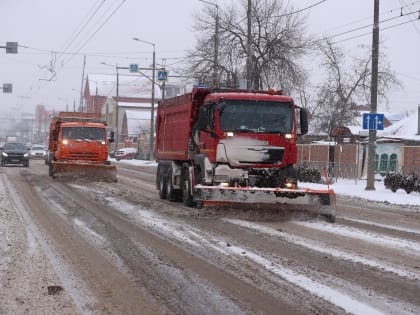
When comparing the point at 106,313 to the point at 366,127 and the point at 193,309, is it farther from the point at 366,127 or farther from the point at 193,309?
the point at 366,127

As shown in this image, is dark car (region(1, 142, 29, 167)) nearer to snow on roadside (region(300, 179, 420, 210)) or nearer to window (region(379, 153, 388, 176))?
snow on roadside (region(300, 179, 420, 210))

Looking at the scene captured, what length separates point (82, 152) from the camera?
2698 centimetres

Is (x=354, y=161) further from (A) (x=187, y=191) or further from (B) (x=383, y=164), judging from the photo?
(A) (x=187, y=191)

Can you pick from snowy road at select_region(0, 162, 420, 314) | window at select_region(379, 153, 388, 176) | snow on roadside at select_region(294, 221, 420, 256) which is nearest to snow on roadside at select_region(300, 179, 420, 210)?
window at select_region(379, 153, 388, 176)

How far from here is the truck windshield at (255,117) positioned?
47.3 feet

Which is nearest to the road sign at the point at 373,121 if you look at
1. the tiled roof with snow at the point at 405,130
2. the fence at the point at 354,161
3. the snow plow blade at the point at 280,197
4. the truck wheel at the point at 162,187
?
the fence at the point at 354,161

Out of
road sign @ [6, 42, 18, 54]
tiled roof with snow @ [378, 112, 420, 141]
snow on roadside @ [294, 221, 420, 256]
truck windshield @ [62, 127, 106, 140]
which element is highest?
road sign @ [6, 42, 18, 54]

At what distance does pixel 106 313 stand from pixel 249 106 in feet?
30.2

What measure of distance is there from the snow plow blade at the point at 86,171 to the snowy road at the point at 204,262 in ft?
37.6

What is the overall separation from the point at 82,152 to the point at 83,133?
2.83ft

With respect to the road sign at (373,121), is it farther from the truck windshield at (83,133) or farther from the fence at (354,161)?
the truck windshield at (83,133)

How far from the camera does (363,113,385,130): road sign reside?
24.5m

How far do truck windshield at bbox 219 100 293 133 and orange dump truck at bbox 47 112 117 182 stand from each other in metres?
12.8

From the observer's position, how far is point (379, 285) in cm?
727
